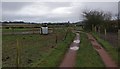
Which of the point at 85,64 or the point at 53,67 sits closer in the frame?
the point at 53,67

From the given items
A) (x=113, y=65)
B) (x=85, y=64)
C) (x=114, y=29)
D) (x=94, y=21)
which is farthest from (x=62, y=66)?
(x=94, y=21)

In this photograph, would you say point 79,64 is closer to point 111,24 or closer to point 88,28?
point 111,24

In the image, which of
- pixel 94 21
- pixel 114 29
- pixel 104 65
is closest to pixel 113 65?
pixel 104 65

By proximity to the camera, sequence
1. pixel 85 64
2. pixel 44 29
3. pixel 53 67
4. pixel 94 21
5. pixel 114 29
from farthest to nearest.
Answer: pixel 94 21
pixel 114 29
pixel 44 29
pixel 85 64
pixel 53 67

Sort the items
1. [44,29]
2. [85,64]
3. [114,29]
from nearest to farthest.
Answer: [85,64] < [44,29] < [114,29]

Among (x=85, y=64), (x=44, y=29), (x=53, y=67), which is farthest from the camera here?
(x=44, y=29)

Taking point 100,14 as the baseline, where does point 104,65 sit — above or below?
below

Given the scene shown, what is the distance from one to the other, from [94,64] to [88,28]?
2070 inches

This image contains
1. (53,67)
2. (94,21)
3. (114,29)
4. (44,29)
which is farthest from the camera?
(94,21)

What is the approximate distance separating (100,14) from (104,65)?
54072mm

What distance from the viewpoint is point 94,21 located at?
6178cm

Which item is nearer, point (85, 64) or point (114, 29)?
point (85, 64)

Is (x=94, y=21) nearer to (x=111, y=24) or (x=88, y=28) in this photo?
(x=88, y=28)

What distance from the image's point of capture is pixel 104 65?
12.3 metres
